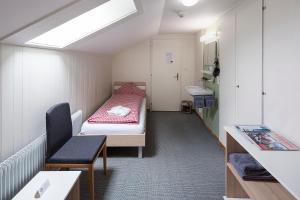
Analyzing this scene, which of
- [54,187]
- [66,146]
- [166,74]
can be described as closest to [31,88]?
[66,146]

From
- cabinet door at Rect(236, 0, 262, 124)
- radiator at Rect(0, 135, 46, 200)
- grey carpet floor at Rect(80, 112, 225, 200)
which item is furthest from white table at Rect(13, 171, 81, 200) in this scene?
cabinet door at Rect(236, 0, 262, 124)

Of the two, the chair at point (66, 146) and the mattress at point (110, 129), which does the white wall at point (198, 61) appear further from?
the chair at point (66, 146)

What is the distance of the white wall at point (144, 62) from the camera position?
263 inches

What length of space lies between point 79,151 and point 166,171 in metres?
1.16

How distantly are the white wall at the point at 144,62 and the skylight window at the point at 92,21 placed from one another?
3549 mm

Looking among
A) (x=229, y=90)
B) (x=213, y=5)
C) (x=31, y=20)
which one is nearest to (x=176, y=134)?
(x=229, y=90)

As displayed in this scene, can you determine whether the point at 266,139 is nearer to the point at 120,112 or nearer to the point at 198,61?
the point at 120,112

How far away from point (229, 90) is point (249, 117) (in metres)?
0.81

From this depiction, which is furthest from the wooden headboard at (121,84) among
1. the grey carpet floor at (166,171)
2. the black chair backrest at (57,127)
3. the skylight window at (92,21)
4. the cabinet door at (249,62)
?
the black chair backrest at (57,127)

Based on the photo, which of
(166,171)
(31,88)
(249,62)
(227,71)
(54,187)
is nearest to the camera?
(54,187)

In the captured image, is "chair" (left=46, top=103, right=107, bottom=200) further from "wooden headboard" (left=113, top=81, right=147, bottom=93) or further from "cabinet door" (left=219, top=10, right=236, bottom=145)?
"wooden headboard" (left=113, top=81, right=147, bottom=93)

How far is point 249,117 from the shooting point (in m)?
2.80

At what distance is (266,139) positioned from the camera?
201cm

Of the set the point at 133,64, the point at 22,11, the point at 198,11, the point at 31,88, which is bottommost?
the point at 31,88
